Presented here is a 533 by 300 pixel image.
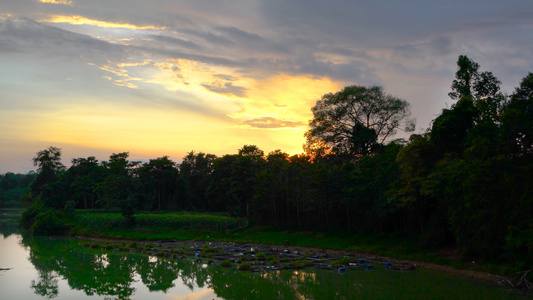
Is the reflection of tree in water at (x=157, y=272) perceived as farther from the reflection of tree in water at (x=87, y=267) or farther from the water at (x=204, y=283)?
the reflection of tree in water at (x=87, y=267)

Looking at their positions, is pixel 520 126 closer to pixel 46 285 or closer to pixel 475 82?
pixel 475 82

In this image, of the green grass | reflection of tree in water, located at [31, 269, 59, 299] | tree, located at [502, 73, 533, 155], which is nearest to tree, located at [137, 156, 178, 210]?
the green grass

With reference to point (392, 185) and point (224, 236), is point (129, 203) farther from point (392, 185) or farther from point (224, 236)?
point (392, 185)

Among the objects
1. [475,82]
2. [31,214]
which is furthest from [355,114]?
[31,214]

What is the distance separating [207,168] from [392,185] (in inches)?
1833

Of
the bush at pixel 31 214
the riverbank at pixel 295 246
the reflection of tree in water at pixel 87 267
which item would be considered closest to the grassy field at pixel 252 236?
the riverbank at pixel 295 246

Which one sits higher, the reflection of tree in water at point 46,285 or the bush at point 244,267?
the bush at point 244,267

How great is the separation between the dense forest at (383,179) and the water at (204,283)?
3.81 meters

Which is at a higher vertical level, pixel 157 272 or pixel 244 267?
pixel 244 267

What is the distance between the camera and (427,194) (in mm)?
24562

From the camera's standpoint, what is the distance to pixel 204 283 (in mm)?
21250

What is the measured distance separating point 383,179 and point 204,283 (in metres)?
15.1

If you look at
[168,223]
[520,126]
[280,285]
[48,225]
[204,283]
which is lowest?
[204,283]

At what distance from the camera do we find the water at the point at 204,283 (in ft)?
59.7
